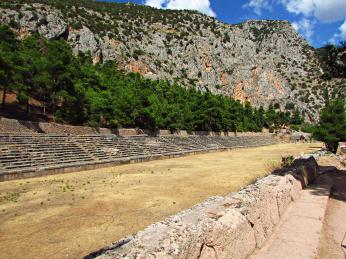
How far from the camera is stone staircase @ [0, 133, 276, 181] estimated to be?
65.6 feet

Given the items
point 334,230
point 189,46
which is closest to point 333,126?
point 334,230

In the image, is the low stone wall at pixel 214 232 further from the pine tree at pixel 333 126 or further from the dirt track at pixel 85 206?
the pine tree at pixel 333 126

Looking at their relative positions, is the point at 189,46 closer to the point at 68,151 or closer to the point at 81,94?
the point at 81,94

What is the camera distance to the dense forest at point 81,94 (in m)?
34.1

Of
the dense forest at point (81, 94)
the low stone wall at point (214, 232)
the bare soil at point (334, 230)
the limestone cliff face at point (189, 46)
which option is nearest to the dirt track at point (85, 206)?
the low stone wall at point (214, 232)

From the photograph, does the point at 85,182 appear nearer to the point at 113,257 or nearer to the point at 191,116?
the point at 113,257

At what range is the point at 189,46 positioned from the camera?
106 m

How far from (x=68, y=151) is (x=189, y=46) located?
88.4 m

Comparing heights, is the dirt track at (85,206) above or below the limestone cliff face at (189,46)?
below

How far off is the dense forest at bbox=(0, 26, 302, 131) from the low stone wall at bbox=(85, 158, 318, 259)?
2836 cm

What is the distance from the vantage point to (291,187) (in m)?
9.82

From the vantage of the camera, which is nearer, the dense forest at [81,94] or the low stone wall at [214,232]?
the low stone wall at [214,232]

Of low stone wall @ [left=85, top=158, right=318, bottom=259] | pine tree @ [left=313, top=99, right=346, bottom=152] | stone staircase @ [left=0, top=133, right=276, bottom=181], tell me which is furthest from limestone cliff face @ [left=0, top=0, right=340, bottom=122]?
low stone wall @ [left=85, top=158, right=318, bottom=259]

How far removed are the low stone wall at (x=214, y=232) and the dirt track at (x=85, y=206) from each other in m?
3.75
